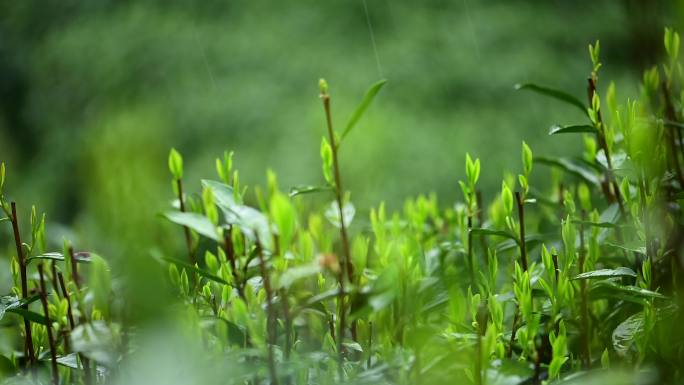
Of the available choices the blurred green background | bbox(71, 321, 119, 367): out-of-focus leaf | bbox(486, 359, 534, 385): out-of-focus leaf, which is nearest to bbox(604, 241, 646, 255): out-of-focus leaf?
bbox(486, 359, 534, 385): out-of-focus leaf

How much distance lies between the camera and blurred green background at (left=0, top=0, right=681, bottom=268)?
14.8 feet

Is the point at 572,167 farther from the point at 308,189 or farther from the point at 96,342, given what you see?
the point at 96,342

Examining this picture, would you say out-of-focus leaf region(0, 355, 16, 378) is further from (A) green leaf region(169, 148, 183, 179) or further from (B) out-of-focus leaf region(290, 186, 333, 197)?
(B) out-of-focus leaf region(290, 186, 333, 197)

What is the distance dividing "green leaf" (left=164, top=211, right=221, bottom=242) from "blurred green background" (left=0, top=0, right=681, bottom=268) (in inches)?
127

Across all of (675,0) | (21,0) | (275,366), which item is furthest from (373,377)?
(21,0)

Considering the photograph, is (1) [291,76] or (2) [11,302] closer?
(2) [11,302]

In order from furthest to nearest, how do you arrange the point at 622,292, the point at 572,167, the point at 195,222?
the point at 572,167
the point at 622,292
the point at 195,222

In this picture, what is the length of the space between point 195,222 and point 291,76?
4.19 meters

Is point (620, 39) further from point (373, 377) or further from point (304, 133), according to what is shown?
point (373, 377)

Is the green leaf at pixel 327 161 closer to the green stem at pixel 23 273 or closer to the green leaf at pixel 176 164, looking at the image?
the green leaf at pixel 176 164

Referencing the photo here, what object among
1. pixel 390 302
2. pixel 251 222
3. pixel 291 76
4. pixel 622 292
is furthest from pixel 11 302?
pixel 291 76

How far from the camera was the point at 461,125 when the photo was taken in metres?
4.59

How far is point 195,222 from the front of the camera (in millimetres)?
866

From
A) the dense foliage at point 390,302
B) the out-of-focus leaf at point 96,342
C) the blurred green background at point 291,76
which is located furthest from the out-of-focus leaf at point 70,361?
the blurred green background at point 291,76
